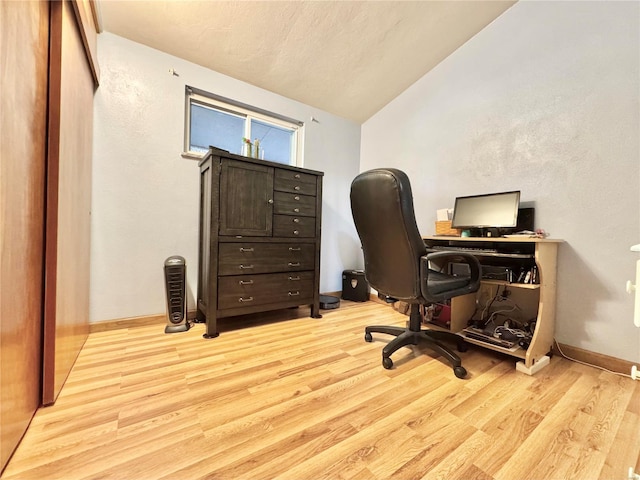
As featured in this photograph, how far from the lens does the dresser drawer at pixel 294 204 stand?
7.20 ft

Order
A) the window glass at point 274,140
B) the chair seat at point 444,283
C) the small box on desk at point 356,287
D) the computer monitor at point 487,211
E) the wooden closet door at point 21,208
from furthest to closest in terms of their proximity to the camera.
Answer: the small box on desk at point 356,287 < the window glass at point 274,140 < the computer monitor at point 487,211 < the chair seat at point 444,283 < the wooden closet door at point 21,208

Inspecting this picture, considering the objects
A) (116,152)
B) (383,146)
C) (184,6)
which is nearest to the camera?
(184,6)

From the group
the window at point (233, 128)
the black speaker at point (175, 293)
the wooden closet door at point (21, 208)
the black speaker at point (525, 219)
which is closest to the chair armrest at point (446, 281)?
the black speaker at point (525, 219)

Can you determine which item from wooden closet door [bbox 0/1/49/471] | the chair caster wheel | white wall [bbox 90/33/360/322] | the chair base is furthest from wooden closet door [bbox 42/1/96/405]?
the chair caster wheel

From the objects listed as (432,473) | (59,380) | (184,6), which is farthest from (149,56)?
(432,473)

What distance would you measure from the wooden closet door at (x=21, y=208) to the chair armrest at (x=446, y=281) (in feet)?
5.51

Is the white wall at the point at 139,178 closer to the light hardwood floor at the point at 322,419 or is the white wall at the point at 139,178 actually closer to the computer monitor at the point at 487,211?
the light hardwood floor at the point at 322,419

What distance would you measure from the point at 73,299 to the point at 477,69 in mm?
3513

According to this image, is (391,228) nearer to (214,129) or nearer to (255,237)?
(255,237)

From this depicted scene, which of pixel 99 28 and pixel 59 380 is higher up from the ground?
pixel 99 28

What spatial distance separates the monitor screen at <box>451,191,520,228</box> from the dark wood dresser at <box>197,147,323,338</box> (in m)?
1.26

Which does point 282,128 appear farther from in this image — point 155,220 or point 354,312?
point 354,312

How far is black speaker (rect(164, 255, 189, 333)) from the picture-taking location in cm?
194

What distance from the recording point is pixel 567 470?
817mm
